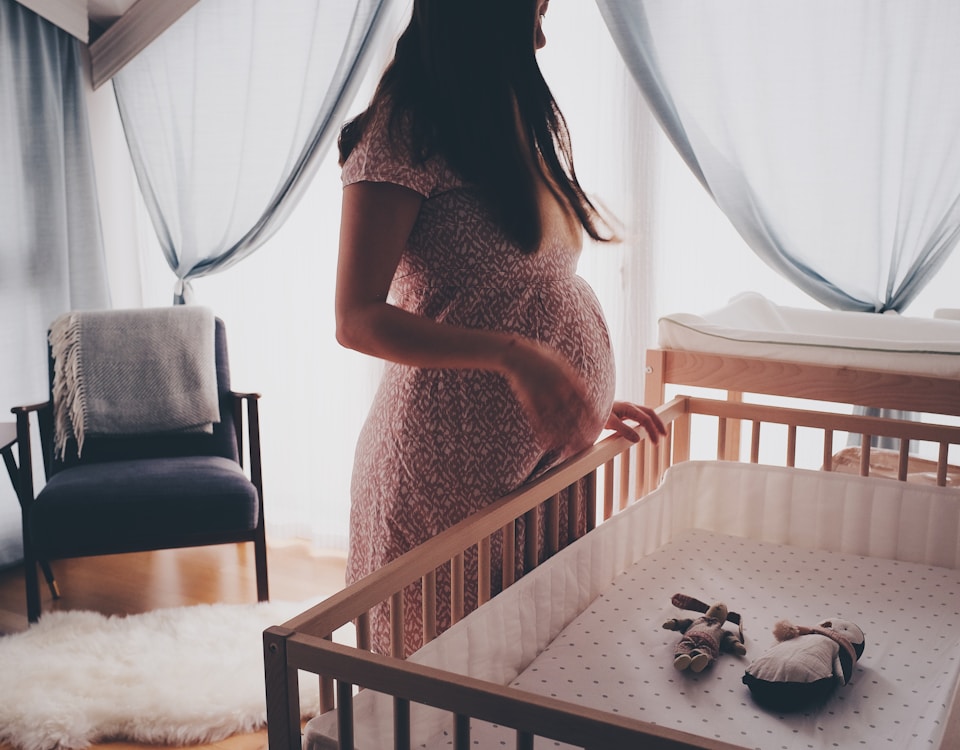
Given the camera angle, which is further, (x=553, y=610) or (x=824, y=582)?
(x=824, y=582)

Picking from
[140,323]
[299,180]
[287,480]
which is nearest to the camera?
[140,323]

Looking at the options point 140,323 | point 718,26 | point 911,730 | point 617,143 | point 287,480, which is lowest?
point 287,480

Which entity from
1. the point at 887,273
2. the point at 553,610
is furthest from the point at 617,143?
the point at 553,610

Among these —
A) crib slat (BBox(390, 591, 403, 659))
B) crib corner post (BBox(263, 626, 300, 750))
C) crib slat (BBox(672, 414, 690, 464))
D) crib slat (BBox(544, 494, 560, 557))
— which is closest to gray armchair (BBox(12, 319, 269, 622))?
crib slat (BBox(672, 414, 690, 464))

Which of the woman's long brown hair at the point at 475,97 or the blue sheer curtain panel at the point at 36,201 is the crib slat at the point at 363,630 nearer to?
the woman's long brown hair at the point at 475,97

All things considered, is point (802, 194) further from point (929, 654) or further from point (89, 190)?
point (89, 190)

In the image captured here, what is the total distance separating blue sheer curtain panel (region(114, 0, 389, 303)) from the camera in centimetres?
260

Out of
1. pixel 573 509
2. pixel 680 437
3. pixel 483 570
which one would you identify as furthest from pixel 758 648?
pixel 680 437

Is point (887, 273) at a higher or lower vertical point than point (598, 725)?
higher

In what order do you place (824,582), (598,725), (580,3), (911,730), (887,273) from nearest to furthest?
(598,725), (911,730), (824,582), (887,273), (580,3)

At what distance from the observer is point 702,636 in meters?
1.18

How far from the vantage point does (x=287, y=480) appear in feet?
9.68

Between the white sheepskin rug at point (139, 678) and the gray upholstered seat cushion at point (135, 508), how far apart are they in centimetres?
20

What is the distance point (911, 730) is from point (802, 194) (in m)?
1.36
